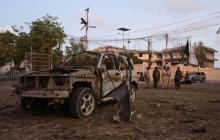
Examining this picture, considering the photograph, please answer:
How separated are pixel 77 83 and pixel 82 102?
546 millimetres

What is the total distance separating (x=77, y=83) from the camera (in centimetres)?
1041

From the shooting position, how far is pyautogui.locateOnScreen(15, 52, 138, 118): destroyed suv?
9891 mm

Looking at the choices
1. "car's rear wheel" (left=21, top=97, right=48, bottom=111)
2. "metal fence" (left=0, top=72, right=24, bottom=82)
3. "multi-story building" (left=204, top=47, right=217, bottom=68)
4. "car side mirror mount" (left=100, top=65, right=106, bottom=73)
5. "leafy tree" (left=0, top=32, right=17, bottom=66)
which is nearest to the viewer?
"car side mirror mount" (left=100, top=65, right=106, bottom=73)

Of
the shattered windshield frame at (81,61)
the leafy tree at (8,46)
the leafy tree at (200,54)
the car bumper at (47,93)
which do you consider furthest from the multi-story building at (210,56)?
the car bumper at (47,93)

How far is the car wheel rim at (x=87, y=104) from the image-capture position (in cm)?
1024

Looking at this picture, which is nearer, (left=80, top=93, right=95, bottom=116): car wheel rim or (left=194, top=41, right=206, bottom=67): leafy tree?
(left=80, top=93, right=95, bottom=116): car wheel rim

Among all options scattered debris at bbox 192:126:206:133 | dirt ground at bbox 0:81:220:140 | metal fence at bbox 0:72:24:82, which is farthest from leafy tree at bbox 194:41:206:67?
scattered debris at bbox 192:126:206:133

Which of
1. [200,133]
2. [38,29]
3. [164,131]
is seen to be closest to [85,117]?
[164,131]

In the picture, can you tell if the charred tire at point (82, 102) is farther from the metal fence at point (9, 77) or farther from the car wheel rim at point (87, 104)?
the metal fence at point (9, 77)

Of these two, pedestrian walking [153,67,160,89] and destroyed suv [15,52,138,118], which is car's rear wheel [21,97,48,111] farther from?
pedestrian walking [153,67,160,89]

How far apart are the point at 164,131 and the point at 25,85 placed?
4221mm

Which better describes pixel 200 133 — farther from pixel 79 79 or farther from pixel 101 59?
pixel 101 59

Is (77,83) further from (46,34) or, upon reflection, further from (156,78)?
(46,34)

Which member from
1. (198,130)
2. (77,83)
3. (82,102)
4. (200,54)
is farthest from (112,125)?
(200,54)
